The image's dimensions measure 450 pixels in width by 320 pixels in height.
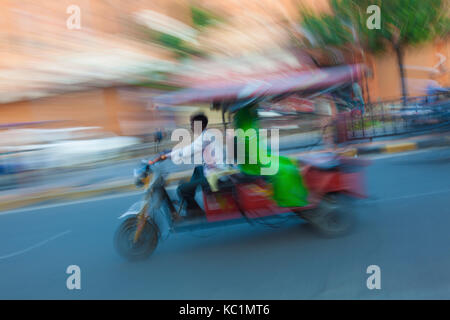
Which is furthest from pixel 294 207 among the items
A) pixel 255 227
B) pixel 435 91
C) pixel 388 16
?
pixel 388 16

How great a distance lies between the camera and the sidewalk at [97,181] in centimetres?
711

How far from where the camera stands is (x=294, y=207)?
3783 mm

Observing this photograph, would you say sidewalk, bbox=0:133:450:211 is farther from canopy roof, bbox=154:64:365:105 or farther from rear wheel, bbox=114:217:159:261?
rear wheel, bbox=114:217:159:261

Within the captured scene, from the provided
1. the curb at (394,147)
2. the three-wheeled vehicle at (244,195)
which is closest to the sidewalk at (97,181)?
the curb at (394,147)

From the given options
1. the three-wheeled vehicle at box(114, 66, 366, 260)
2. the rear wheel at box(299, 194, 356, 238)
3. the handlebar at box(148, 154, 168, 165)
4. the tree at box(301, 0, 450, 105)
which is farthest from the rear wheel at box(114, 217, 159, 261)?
the tree at box(301, 0, 450, 105)

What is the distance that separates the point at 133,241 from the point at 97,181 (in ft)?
14.5

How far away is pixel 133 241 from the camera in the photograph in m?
3.67

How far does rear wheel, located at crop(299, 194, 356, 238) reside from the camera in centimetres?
388

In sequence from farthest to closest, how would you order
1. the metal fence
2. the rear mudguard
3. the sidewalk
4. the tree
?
the tree < the metal fence < the sidewalk < the rear mudguard

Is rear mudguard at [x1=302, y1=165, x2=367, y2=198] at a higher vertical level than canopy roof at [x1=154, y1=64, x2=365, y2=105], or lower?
lower

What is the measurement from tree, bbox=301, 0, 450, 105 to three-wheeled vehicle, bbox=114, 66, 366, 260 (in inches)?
279

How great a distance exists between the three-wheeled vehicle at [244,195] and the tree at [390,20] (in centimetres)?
708

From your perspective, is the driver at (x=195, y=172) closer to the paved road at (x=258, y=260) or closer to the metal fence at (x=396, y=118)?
the paved road at (x=258, y=260)

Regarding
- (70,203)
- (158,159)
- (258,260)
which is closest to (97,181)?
(70,203)
